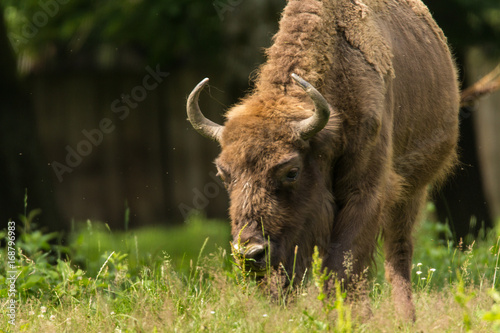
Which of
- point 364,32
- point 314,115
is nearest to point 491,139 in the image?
point 364,32

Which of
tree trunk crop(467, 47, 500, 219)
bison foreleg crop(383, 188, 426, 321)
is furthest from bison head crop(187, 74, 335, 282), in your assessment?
tree trunk crop(467, 47, 500, 219)

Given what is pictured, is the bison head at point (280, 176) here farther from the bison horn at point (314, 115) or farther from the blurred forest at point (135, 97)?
the blurred forest at point (135, 97)

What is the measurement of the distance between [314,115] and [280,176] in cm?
45

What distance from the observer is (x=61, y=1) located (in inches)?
388

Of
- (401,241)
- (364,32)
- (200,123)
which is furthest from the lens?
(401,241)

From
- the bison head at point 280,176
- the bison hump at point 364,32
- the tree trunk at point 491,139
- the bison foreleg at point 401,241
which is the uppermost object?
the bison hump at point 364,32

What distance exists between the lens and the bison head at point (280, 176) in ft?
14.8

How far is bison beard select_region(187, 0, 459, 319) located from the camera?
4590mm

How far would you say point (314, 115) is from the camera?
15.2 feet

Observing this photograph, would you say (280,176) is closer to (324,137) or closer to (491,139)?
(324,137)

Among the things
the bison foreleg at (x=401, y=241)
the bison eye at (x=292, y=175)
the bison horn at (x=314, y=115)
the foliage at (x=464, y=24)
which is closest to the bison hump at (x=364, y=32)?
the bison horn at (x=314, y=115)

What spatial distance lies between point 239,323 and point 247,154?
1.16 m

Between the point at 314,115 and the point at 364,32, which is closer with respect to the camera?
the point at 314,115

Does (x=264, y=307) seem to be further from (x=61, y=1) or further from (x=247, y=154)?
(x=61, y=1)
